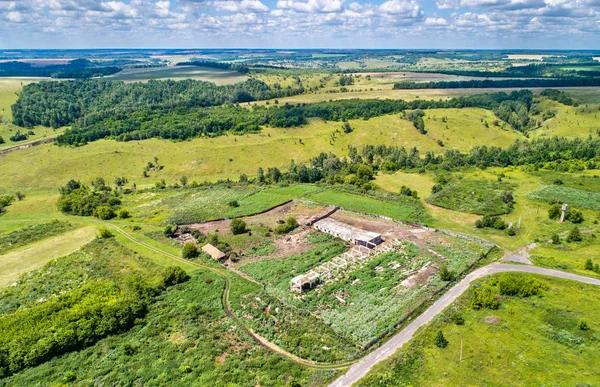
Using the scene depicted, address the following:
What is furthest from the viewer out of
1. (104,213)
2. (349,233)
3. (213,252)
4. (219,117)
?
(219,117)

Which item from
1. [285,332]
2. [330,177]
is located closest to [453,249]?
[285,332]

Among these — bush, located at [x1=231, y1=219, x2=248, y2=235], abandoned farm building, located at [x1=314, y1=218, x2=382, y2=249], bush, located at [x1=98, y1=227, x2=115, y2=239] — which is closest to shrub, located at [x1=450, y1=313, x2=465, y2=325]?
abandoned farm building, located at [x1=314, y1=218, x2=382, y2=249]

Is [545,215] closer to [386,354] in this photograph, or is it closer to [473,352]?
[473,352]

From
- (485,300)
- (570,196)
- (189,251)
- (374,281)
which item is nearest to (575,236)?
(570,196)

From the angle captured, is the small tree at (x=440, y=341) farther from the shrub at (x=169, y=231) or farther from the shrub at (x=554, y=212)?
the shrub at (x=169, y=231)

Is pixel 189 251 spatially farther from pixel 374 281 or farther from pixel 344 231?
pixel 374 281

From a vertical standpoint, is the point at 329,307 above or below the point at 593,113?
below
